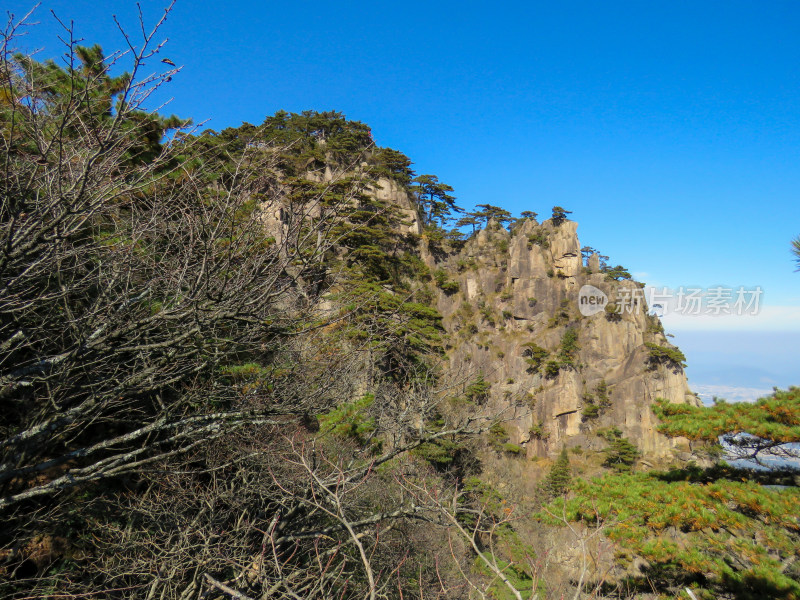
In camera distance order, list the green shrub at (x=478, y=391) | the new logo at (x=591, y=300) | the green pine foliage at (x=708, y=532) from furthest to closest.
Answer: the new logo at (x=591, y=300) < the green shrub at (x=478, y=391) < the green pine foliage at (x=708, y=532)

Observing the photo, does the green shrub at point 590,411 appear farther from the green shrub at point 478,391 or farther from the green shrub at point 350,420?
the green shrub at point 350,420

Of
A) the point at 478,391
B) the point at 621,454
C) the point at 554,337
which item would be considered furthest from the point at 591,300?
the point at 478,391

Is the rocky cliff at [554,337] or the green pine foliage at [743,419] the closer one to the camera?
the green pine foliage at [743,419]

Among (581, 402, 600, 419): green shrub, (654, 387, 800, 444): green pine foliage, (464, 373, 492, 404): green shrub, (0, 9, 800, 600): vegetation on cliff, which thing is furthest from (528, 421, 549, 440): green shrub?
(654, 387, 800, 444): green pine foliage

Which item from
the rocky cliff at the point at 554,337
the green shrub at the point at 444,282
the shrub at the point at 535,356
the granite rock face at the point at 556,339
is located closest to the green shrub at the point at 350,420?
the granite rock face at the point at 556,339

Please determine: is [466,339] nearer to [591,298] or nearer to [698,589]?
[591,298]

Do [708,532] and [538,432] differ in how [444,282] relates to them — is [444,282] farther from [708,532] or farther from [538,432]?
[708,532]

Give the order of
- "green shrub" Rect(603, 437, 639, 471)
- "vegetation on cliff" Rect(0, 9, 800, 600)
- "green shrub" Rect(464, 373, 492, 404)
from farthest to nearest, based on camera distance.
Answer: "green shrub" Rect(603, 437, 639, 471) → "green shrub" Rect(464, 373, 492, 404) → "vegetation on cliff" Rect(0, 9, 800, 600)

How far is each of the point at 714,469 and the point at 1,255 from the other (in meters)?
8.50

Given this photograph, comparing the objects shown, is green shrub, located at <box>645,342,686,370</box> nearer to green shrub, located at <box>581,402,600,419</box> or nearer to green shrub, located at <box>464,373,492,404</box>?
green shrub, located at <box>581,402,600,419</box>

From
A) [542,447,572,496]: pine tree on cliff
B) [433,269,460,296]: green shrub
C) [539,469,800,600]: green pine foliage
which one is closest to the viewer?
[539,469,800,600]: green pine foliage

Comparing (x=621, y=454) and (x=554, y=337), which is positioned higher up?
(x=554, y=337)

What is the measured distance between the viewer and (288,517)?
4.72 meters

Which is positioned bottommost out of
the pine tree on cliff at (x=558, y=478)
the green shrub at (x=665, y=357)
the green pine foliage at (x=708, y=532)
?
the pine tree on cliff at (x=558, y=478)
